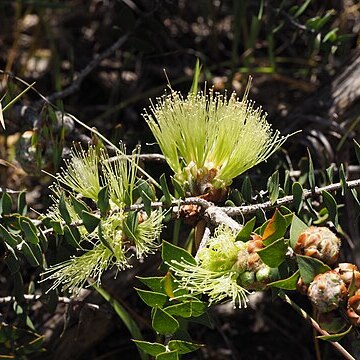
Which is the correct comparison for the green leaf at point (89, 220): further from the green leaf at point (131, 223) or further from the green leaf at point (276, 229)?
the green leaf at point (276, 229)

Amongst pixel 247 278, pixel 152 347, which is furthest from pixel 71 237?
pixel 247 278

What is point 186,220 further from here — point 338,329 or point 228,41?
point 228,41

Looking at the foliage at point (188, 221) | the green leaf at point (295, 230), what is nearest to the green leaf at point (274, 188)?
the foliage at point (188, 221)

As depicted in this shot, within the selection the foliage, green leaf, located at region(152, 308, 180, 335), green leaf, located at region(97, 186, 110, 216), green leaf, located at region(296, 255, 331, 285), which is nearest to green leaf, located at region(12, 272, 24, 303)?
the foliage

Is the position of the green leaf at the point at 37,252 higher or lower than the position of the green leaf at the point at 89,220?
lower

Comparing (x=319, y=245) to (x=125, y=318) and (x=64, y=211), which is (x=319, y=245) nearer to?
(x=64, y=211)

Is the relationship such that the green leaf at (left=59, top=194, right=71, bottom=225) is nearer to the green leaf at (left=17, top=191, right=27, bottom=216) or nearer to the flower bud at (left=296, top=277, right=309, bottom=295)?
the green leaf at (left=17, top=191, right=27, bottom=216)
